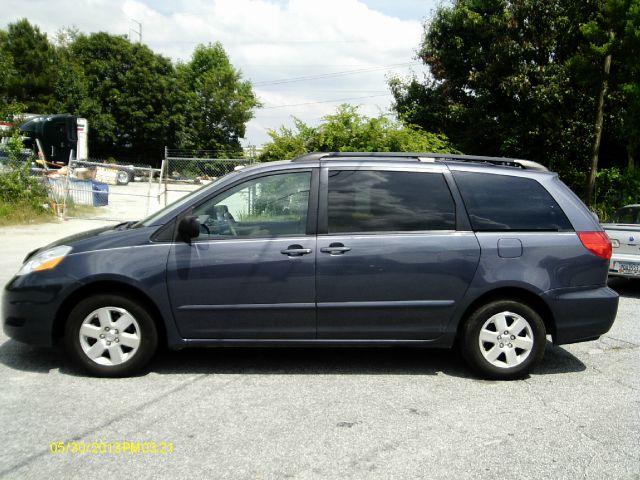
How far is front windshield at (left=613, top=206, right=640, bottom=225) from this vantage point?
8926 mm

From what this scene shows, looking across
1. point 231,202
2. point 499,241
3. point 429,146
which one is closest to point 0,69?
point 429,146

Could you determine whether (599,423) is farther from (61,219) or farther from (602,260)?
(61,219)

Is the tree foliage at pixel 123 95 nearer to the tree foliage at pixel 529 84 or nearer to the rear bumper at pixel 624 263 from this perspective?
the tree foliage at pixel 529 84

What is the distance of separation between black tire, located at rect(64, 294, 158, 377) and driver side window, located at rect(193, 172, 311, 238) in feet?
2.68

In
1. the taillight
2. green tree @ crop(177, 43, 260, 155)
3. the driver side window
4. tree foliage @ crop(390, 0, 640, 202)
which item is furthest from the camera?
green tree @ crop(177, 43, 260, 155)

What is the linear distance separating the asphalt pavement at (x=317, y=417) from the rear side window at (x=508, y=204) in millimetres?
1258

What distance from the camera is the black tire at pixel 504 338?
15.4 feet

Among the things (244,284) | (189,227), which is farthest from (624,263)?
(189,227)

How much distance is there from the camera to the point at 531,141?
2123 cm

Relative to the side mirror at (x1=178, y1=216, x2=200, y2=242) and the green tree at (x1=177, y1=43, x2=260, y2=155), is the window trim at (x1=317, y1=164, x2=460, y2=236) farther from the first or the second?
the green tree at (x1=177, y1=43, x2=260, y2=155)

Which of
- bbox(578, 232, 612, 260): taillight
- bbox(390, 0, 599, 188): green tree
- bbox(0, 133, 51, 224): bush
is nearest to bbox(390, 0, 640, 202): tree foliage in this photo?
bbox(390, 0, 599, 188): green tree

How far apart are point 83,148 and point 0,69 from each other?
1604 centimetres
